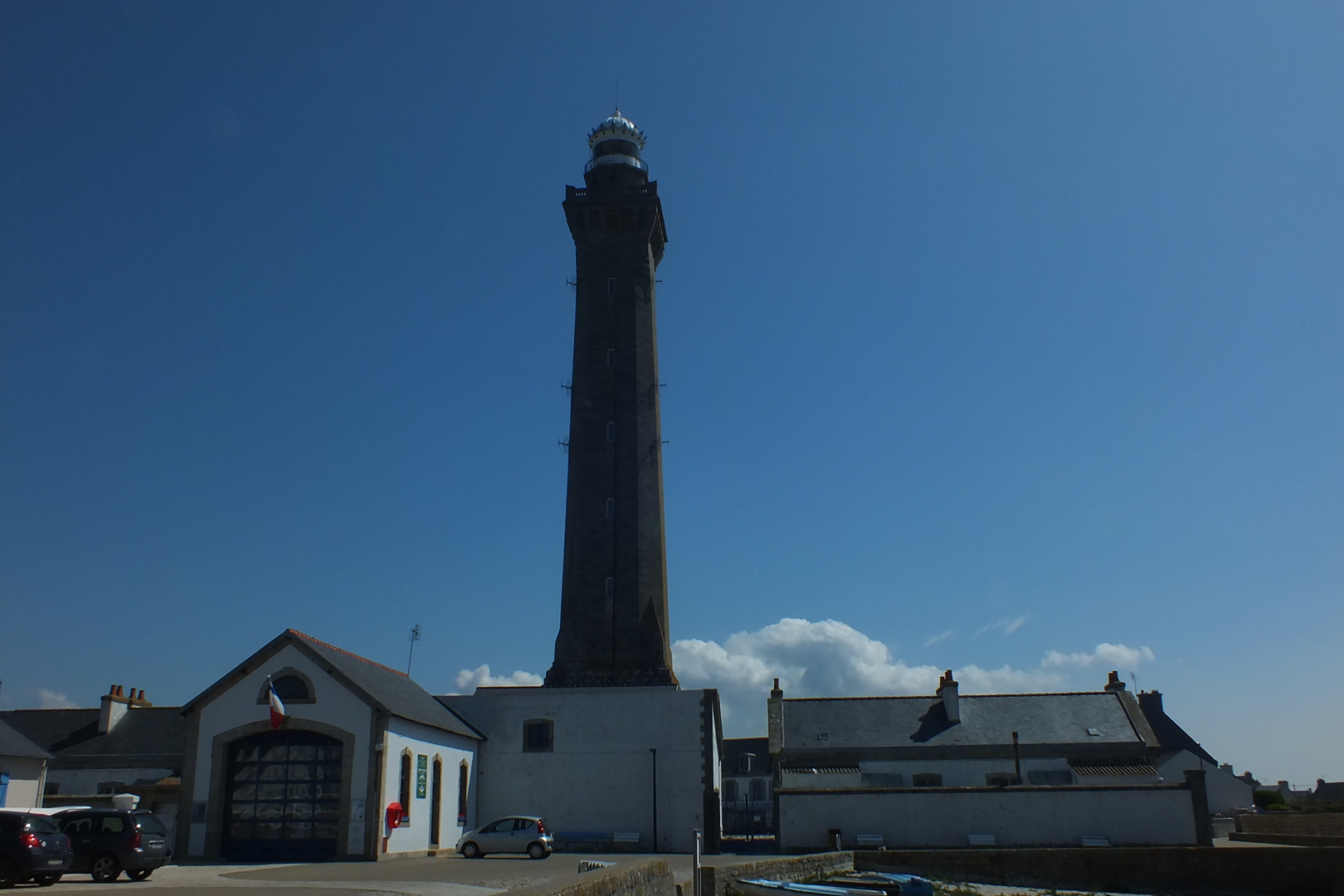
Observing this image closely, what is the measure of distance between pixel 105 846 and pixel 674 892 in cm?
1215

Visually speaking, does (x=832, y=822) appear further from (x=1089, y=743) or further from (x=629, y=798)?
(x=1089, y=743)

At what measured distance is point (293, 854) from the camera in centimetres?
2702

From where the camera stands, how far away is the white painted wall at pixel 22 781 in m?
29.5

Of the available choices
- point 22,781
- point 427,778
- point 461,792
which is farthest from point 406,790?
point 22,781

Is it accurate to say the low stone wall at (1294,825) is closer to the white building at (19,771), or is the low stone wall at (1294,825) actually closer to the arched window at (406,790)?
the arched window at (406,790)

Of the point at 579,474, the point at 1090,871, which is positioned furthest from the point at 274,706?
the point at 1090,871

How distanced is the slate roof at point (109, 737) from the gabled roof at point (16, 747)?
656cm

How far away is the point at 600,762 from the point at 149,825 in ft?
54.6

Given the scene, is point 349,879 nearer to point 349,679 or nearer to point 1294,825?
point 349,679

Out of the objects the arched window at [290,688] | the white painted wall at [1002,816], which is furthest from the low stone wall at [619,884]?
the white painted wall at [1002,816]

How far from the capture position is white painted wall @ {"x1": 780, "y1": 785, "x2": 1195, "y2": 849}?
103 feet

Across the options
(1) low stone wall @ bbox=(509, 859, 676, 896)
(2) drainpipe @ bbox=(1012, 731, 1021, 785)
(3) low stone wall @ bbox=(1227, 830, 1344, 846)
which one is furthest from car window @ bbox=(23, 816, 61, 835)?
(3) low stone wall @ bbox=(1227, 830, 1344, 846)

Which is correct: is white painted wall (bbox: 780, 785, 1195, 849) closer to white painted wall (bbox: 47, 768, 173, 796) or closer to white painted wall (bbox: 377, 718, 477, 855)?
white painted wall (bbox: 377, 718, 477, 855)

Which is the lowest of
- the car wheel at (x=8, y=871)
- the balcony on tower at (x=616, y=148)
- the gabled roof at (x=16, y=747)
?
the car wheel at (x=8, y=871)
